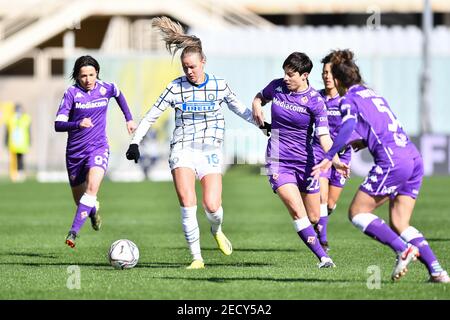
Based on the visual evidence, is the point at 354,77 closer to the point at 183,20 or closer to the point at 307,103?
the point at 307,103

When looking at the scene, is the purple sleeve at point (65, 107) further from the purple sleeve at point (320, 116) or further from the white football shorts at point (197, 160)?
the purple sleeve at point (320, 116)

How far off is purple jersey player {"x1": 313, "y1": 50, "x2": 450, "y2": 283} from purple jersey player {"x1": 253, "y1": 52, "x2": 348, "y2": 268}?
171cm

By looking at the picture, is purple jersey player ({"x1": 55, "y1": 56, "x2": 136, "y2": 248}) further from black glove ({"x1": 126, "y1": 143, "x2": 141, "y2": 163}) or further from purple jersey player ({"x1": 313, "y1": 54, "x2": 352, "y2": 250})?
purple jersey player ({"x1": 313, "y1": 54, "x2": 352, "y2": 250})

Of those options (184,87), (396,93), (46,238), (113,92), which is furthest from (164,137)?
(184,87)

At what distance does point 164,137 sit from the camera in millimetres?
35656

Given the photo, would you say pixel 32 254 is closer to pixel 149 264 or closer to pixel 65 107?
pixel 65 107

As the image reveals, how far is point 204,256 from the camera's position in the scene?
1342 centimetres

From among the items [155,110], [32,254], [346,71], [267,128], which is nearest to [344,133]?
[346,71]

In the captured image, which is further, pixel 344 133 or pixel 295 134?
pixel 295 134

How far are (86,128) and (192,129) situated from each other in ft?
7.47

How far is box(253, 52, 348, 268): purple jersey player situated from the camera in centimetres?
1157

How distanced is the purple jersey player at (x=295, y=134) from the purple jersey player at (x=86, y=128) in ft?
6.63

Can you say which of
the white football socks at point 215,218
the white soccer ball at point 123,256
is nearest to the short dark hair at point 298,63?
the white football socks at point 215,218
